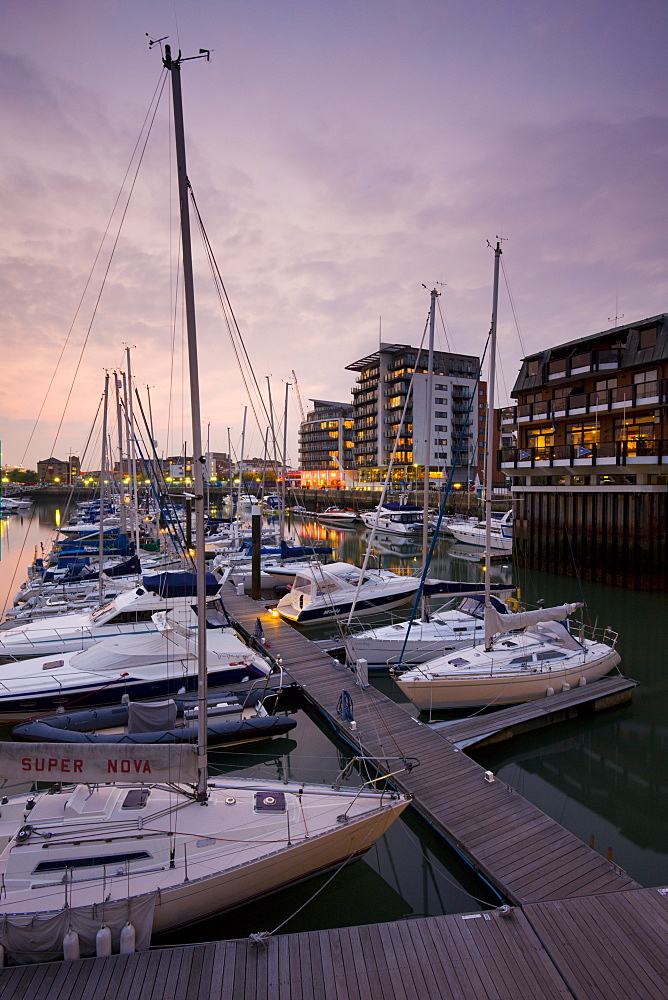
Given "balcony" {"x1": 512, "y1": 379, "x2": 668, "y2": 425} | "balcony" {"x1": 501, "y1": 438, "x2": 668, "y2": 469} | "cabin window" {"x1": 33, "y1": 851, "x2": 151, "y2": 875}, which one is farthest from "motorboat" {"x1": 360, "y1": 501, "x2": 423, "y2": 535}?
"cabin window" {"x1": 33, "y1": 851, "x2": 151, "y2": 875}

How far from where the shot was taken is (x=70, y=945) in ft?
20.4

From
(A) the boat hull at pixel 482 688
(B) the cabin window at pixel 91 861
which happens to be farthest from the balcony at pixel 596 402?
(B) the cabin window at pixel 91 861

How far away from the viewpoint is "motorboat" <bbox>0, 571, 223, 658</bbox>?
16547 mm

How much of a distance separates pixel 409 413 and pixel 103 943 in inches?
3535

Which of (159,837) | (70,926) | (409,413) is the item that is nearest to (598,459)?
(159,837)

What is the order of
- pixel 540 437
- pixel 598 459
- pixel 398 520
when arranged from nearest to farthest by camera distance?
pixel 598 459
pixel 540 437
pixel 398 520

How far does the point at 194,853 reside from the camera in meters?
7.34

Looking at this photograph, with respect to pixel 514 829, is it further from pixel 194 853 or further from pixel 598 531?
pixel 598 531

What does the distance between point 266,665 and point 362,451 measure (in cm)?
8859

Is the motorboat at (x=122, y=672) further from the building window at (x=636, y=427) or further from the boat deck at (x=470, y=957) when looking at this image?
the building window at (x=636, y=427)

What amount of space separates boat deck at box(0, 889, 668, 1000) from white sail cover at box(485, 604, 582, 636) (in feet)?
27.9

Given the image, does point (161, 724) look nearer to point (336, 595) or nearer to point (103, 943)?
point (103, 943)

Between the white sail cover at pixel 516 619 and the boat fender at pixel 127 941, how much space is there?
11537 mm

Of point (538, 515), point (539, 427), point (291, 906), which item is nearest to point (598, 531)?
point (538, 515)
